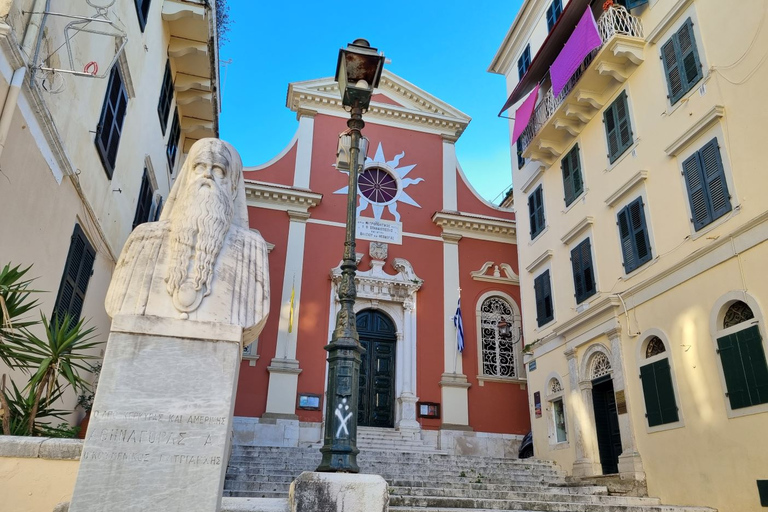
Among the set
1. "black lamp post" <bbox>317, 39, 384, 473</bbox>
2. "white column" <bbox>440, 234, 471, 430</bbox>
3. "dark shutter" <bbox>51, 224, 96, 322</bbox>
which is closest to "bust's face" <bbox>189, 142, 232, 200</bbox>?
"black lamp post" <bbox>317, 39, 384, 473</bbox>

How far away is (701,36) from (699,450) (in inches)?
254

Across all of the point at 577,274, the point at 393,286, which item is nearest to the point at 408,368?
the point at 393,286

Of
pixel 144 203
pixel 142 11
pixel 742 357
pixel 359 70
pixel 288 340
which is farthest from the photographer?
pixel 288 340

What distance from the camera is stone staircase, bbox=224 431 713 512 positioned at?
8.23m

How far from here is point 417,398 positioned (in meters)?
15.6

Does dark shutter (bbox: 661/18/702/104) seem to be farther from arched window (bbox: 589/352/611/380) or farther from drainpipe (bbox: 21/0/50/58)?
drainpipe (bbox: 21/0/50/58)

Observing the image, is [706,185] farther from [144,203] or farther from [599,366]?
[144,203]

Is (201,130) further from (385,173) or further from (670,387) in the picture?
(670,387)

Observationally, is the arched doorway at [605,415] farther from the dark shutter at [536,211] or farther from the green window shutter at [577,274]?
the dark shutter at [536,211]

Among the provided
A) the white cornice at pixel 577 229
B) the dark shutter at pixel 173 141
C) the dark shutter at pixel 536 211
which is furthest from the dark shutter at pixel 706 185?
the dark shutter at pixel 173 141

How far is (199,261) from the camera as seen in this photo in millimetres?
3635

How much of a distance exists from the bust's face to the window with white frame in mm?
10493

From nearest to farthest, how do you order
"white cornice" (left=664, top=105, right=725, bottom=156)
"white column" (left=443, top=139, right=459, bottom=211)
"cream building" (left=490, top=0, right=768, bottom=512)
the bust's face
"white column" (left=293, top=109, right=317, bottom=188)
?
the bust's face
"cream building" (left=490, top=0, right=768, bottom=512)
"white cornice" (left=664, top=105, right=725, bottom=156)
"white column" (left=293, top=109, right=317, bottom=188)
"white column" (left=443, top=139, right=459, bottom=211)

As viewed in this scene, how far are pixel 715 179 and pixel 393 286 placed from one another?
29.9ft
